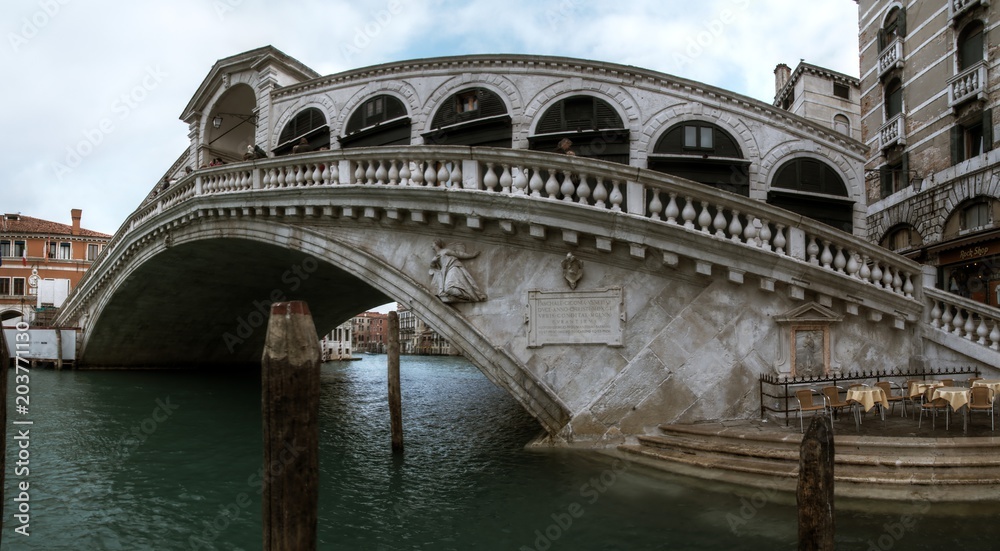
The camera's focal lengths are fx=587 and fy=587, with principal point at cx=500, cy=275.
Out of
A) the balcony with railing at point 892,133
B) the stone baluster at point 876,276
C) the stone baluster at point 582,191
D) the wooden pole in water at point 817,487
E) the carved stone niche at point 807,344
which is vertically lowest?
the wooden pole in water at point 817,487

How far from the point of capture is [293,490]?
3.44 metres

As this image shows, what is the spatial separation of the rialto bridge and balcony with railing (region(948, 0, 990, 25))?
A: 5722mm

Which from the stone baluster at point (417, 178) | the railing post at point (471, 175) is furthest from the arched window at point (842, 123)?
the stone baluster at point (417, 178)

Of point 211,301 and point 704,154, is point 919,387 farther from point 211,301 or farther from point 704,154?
point 211,301

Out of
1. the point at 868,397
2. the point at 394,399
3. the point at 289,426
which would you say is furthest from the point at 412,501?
the point at 868,397

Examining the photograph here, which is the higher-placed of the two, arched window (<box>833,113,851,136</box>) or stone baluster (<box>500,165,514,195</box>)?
arched window (<box>833,113,851,136</box>)

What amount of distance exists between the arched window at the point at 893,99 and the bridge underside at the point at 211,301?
646 inches

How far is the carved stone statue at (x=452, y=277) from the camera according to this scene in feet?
29.0

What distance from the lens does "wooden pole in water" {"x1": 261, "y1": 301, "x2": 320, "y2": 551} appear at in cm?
343

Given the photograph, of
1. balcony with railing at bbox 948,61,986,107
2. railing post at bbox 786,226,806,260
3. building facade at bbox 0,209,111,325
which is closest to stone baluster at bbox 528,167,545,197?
railing post at bbox 786,226,806,260

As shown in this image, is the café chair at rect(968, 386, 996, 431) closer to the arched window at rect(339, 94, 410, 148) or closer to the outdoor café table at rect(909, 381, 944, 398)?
the outdoor café table at rect(909, 381, 944, 398)

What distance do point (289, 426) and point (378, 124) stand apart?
1027 centimetres

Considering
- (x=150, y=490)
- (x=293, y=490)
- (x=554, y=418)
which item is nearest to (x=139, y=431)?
(x=150, y=490)

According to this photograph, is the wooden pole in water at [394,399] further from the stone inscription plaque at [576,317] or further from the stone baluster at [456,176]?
the stone inscription plaque at [576,317]
